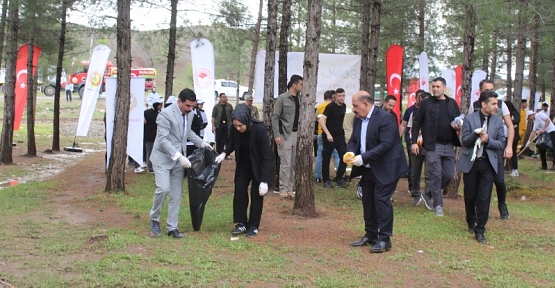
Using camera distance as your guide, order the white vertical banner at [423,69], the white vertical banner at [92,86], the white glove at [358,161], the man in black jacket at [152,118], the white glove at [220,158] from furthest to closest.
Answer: the white vertical banner at [92,86] < the white vertical banner at [423,69] < the man in black jacket at [152,118] < the white glove at [220,158] < the white glove at [358,161]

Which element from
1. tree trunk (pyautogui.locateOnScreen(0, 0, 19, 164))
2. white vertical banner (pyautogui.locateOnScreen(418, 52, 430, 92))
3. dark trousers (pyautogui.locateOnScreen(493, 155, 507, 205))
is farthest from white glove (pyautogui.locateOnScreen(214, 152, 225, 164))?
white vertical banner (pyautogui.locateOnScreen(418, 52, 430, 92))

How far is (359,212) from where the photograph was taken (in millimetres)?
9719

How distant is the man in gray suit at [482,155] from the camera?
25.2 feet

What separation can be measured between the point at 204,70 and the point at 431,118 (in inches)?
327

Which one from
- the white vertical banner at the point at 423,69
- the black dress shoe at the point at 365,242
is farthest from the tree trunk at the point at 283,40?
the white vertical banner at the point at 423,69

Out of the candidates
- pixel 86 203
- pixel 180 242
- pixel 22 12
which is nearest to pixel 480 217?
pixel 180 242

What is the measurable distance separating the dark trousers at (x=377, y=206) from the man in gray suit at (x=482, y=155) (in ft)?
4.11

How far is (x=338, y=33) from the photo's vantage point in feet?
78.1

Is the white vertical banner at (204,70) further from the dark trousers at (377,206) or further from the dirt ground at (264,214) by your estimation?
the dark trousers at (377,206)

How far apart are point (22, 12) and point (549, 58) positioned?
17867 millimetres

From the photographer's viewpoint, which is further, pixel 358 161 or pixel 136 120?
pixel 136 120

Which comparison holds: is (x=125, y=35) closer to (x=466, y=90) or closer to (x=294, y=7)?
(x=466, y=90)

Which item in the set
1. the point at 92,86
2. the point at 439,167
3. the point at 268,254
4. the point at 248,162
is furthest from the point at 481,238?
the point at 92,86

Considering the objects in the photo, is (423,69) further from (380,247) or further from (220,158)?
(380,247)
